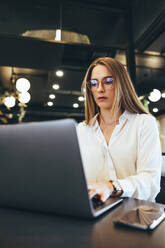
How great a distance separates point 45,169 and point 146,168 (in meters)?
0.77

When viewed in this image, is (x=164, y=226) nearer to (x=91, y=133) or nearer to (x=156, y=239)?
(x=156, y=239)

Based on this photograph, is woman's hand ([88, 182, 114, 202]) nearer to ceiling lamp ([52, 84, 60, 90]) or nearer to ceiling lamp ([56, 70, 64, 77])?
ceiling lamp ([56, 70, 64, 77])

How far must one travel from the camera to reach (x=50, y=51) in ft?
10.8

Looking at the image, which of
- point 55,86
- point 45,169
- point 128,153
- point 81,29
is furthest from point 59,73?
point 45,169

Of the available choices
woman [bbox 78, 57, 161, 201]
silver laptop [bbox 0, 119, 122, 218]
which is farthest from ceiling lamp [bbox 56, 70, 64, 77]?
silver laptop [bbox 0, 119, 122, 218]

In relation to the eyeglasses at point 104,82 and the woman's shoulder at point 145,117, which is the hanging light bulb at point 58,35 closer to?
the eyeglasses at point 104,82

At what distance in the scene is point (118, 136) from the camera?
54.8 inches

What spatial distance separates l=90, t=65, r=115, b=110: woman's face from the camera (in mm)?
1468

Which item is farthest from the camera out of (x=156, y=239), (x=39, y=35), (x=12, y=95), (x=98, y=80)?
(x=12, y=95)

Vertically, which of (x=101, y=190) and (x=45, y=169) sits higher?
(x=45, y=169)

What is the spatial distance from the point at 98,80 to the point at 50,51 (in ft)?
6.77

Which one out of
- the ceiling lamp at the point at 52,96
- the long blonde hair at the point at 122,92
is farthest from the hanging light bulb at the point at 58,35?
the ceiling lamp at the point at 52,96

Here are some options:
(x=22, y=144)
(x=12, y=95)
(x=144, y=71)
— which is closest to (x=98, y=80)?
(x=22, y=144)

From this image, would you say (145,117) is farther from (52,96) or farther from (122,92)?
(52,96)
